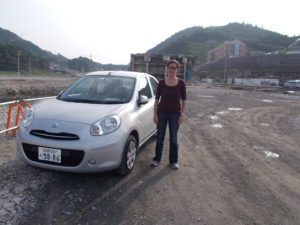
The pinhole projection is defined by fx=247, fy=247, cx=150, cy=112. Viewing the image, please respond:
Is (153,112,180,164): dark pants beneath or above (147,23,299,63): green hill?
beneath

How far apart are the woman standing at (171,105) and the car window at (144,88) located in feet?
Result: 1.74

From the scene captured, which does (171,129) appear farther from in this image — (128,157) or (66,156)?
(66,156)

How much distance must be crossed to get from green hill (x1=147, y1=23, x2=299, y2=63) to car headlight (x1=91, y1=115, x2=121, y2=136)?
113944 millimetres

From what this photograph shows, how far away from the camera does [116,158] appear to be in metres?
3.46

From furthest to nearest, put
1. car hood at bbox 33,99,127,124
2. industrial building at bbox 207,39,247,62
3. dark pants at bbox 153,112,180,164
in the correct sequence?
industrial building at bbox 207,39,247,62 < dark pants at bbox 153,112,180,164 < car hood at bbox 33,99,127,124

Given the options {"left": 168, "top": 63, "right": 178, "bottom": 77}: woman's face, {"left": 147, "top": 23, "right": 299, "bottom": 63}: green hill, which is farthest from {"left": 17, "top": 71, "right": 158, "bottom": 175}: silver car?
{"left": 147, "top": 23, "right": 299, "bottom": 63}: green hill

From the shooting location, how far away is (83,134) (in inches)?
128

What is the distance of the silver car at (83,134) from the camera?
323 centimetres

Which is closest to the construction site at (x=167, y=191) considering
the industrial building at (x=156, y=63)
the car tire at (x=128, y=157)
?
the car tire at (x=128, y=157)

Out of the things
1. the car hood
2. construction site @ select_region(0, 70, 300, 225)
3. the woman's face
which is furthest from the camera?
the woman's face

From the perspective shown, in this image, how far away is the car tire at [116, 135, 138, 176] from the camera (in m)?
3.65

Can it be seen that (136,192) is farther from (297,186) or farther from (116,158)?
(297,186)

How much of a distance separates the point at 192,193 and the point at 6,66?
52.2 m

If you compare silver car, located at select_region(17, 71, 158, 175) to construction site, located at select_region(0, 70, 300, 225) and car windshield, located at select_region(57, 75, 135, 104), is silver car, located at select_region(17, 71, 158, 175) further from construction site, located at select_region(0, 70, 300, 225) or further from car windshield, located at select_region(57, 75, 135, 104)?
construction site, located at select_region(0, 70, 300, 225)
